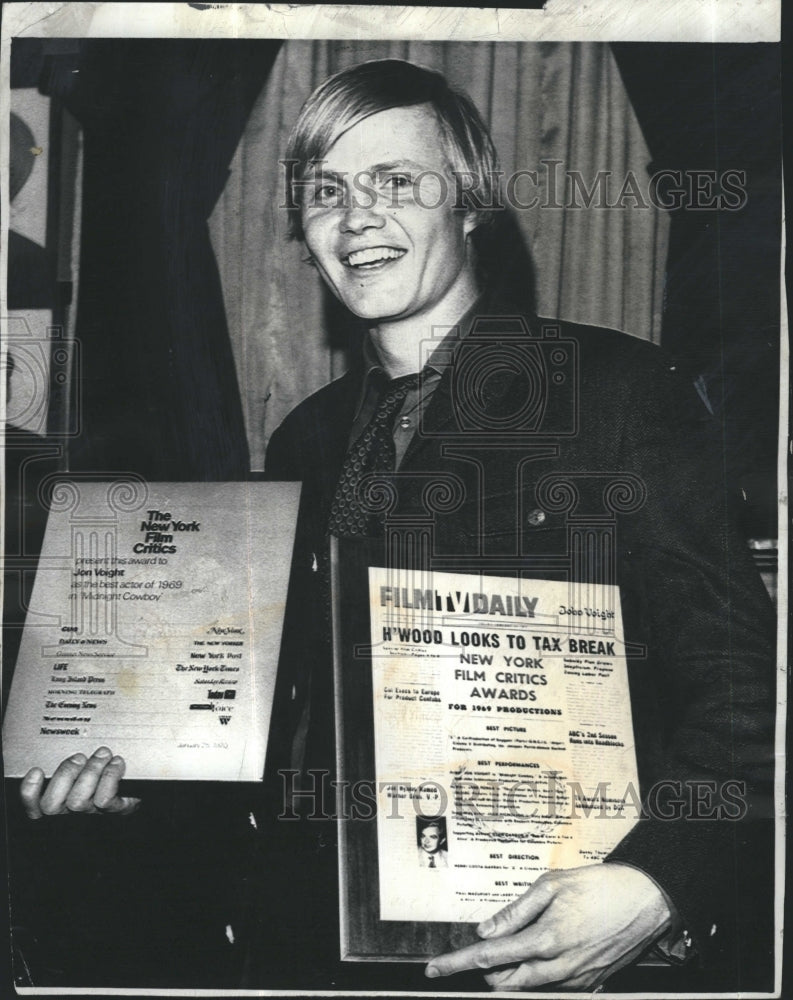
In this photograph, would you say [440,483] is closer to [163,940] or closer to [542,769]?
[542,769]

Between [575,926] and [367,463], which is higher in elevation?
[367,463]

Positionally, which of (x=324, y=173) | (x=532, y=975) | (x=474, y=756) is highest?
(x=324, y=173)

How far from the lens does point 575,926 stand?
2.05 m

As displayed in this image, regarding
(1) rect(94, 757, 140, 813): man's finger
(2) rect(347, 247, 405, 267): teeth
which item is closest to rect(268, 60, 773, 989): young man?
(2) rect(347, 247, 405, 267): teeth

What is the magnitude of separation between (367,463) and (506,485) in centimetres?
28

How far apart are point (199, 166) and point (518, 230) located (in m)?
0.66

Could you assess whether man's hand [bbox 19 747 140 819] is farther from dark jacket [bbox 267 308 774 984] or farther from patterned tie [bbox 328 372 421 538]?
patterned tie [bbox 328 372 421 538]

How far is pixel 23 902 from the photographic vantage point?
2.11 meters

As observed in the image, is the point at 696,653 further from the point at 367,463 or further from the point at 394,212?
the point at 394,212

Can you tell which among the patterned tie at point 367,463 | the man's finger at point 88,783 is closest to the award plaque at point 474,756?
the patterned tie at point 367,463

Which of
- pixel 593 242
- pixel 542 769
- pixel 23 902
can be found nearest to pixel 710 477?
pixel 593 242

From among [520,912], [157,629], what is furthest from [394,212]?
[520,912]

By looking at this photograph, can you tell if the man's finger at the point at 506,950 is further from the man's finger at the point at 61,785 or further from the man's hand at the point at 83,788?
the man's finger at the point at 61,785

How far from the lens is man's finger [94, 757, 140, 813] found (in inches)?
81.9
